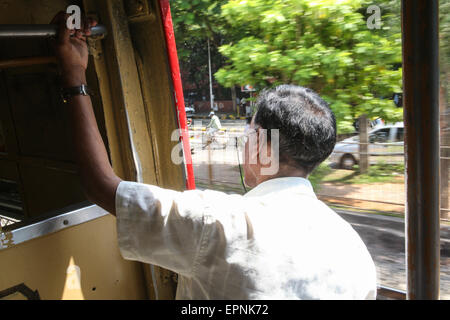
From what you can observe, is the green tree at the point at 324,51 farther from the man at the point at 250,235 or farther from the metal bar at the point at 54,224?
the man at the point at 250,235

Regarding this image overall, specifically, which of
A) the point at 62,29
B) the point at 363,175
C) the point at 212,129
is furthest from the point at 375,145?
the point at 62,29

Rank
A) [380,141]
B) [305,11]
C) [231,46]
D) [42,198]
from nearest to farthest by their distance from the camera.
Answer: [42,198] → [305,11] → [231,46] → [380,141]

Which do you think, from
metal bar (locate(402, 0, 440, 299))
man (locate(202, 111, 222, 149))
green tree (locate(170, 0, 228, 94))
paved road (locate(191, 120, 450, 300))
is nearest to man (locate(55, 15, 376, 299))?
metal bar (locate(402, 0, 440, 299))

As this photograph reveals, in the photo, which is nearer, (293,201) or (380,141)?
(293,201)

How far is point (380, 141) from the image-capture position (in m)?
6.61

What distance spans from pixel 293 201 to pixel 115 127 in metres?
1.21

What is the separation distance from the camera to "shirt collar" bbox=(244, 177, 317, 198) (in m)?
1.17

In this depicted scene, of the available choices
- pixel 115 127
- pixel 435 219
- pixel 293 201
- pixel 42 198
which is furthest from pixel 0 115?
pixel 435 219

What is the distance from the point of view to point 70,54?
1318 millimetres

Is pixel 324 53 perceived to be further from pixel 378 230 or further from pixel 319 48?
pixel 378 230

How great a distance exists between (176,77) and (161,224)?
3.62 feet

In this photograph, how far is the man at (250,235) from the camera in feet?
3.29

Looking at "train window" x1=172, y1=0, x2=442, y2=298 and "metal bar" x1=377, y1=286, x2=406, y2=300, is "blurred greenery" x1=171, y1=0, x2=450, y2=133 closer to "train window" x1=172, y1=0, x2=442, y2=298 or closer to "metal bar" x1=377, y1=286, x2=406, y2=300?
"train window" x1=172, y1=0, x2=442, y2=298

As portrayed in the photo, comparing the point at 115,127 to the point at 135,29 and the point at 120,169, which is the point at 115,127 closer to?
the point at 120,169
